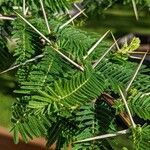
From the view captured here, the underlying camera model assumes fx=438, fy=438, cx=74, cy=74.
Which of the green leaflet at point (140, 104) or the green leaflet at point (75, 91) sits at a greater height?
the green leaflet at point (75, 91)

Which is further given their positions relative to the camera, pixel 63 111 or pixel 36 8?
pixel 36 8

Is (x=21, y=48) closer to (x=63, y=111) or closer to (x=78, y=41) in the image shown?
(x=78, y=41)

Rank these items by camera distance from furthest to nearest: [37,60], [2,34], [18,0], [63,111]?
1. [2,34]
2. [18,0]
3. [37,60]
4. [63,111]

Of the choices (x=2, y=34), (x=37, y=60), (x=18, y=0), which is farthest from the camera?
(x=2, y=34)

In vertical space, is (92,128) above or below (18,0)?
below

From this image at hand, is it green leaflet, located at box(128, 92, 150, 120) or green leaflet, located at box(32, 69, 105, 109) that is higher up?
green leaflet, located at box(32, 69, 105, 109)

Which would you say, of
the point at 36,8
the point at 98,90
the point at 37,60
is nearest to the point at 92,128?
the point at 98,90

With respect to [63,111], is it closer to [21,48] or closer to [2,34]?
[21,48]
